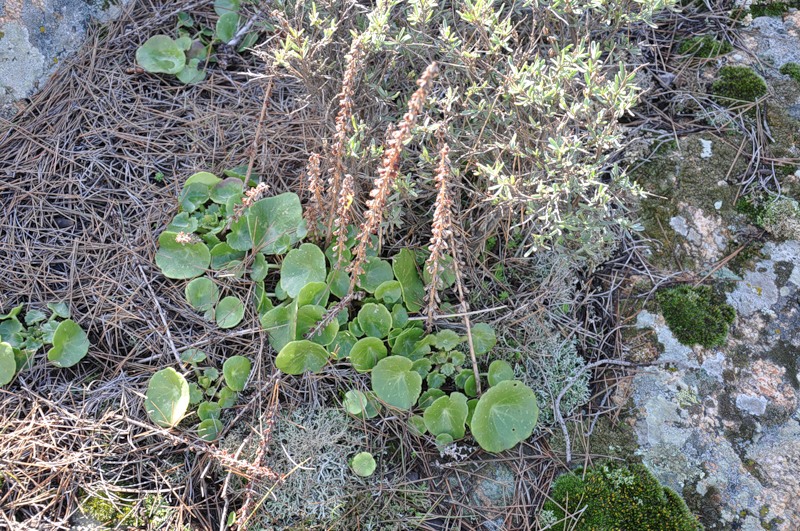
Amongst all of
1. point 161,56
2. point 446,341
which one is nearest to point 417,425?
point 446,341

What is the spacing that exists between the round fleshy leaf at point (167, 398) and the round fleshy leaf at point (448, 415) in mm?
871

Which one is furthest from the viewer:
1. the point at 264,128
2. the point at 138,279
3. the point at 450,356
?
the point at 264,128

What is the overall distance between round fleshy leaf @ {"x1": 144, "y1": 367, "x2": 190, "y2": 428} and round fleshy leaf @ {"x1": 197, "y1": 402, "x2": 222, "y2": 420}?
0.17 ft

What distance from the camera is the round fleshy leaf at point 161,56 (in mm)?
2725

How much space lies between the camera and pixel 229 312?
2.27 meters

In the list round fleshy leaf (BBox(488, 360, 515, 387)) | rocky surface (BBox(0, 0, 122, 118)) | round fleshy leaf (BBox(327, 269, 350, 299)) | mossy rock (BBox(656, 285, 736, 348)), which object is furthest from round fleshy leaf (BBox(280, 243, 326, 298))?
rocky surface (BBox(0, 0, 122, 118))

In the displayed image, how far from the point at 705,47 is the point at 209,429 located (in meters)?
2.81

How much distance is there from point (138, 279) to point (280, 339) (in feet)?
2.18

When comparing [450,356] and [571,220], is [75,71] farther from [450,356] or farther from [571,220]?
[571,220]

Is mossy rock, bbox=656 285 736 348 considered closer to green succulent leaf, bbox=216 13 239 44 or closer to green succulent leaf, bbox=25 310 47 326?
green succulent leaf, bbox=216 13 239 44

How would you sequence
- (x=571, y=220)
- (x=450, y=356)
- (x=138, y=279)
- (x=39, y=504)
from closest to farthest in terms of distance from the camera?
(x=39, y=504), (x=571, y=220), (x=450, y=356), (x=138, y=279)

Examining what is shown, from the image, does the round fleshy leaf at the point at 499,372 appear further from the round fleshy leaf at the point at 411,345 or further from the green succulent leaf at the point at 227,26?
the green succulent leaf at the point at 227,26

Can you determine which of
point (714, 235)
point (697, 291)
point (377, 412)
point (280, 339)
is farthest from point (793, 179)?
point (280, 339)

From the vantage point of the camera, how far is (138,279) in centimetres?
236
